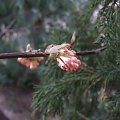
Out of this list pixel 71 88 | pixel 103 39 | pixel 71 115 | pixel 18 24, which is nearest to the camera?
pixel 103 39

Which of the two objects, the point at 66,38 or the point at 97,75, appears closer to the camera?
the point at 97,75

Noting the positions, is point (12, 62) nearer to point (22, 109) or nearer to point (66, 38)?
point (22, 109)

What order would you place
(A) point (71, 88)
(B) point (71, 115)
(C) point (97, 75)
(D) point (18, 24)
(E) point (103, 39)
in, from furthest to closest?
(D) point (18, 24), (B) point (71, 115), (A) point (71, 88), (C) point (97, 75), (E) point (103, 39)

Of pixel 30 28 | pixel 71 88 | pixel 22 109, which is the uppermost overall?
pixel 30 28

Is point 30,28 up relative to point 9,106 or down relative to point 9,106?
up

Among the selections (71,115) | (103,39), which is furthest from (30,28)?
(103,39)

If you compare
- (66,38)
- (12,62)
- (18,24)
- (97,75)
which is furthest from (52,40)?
(12,62)

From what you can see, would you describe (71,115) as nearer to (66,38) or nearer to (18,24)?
(66,38)
